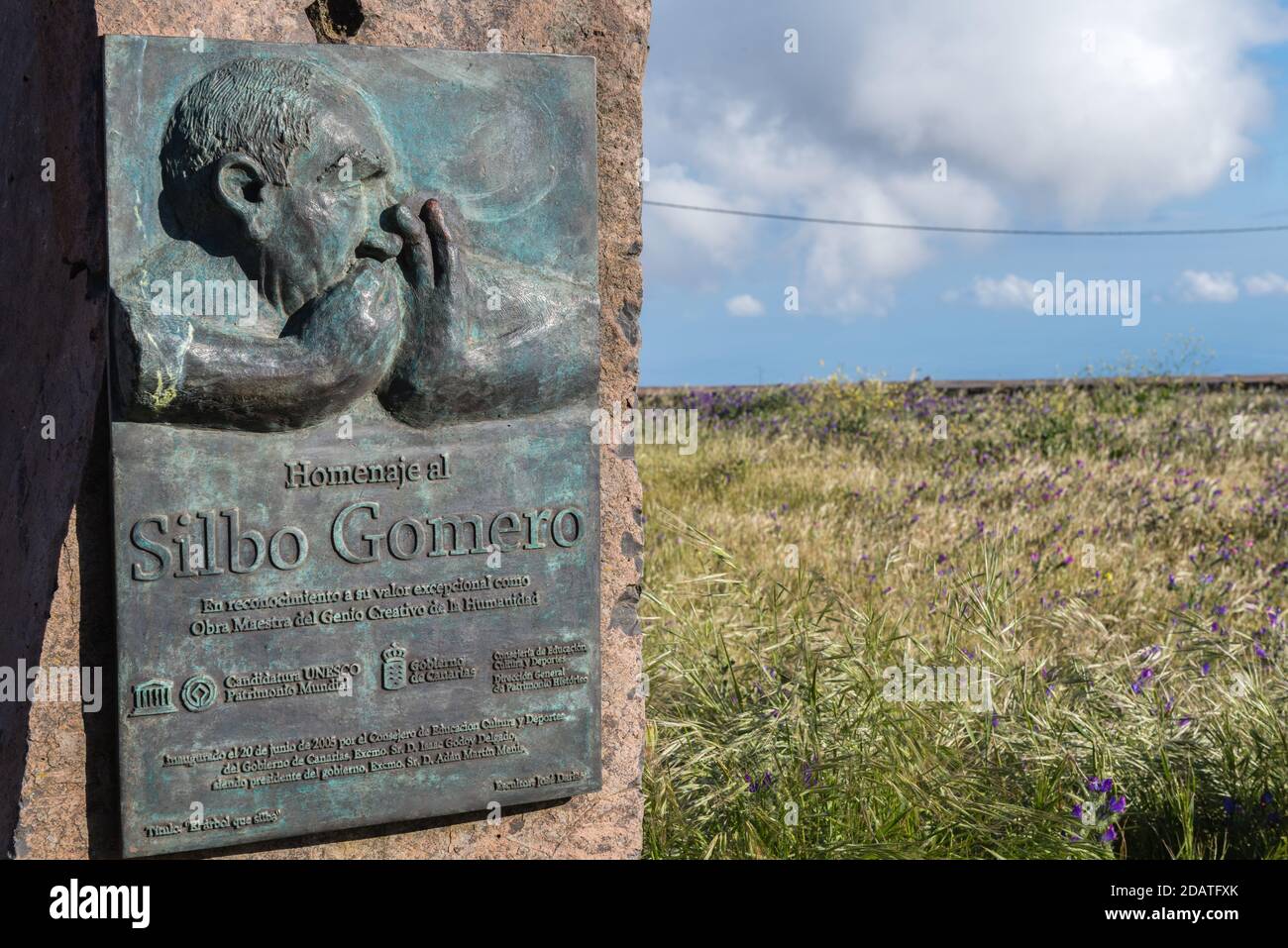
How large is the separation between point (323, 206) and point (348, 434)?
1.53 feet

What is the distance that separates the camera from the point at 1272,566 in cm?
555

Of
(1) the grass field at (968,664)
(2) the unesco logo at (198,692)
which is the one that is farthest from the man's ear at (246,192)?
(1) the grass field at (968,664)

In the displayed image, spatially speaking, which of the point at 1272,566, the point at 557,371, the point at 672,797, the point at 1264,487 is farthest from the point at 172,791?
the point at 1264,487

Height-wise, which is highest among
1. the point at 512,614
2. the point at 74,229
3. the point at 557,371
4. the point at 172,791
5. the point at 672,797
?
the point at 74,229

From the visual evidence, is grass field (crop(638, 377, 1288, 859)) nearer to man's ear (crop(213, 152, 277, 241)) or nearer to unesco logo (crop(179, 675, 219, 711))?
unesco logo (crop(179, 675, 219, 711))

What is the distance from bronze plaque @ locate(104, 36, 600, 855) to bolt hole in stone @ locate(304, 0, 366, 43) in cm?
23

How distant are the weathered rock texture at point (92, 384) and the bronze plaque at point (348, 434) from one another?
0.60ft

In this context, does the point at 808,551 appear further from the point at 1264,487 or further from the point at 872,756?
the point at 1264,487

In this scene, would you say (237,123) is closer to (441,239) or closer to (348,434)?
(441,239)

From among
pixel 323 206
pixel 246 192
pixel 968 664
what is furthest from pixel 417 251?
pixel 968 664

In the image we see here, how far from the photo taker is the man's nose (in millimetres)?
2395

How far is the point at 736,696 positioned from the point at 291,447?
1.86 metres

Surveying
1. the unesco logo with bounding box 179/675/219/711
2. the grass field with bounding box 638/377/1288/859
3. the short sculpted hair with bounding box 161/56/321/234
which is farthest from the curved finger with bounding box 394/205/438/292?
the grass field with bounding box 638/377/1288/859

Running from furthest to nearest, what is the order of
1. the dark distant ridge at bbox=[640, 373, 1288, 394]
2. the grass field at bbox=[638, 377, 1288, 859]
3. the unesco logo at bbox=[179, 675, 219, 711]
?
the dark distant ridge at bbox=[640, 373, 1288, 394] → the grass field at bbox=[638, 377, 1288, 859] → the unesco logo at bbox=[179, 675, 219, 711]
